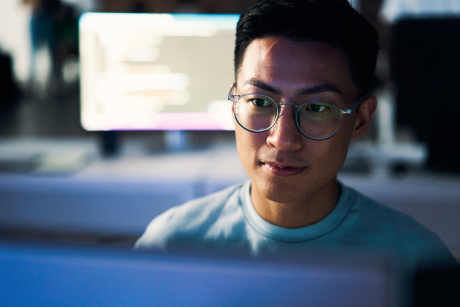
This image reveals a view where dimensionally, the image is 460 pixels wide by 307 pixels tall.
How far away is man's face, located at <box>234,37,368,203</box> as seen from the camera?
589mm

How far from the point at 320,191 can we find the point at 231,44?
3.51ft

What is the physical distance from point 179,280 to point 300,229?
1.27 feet

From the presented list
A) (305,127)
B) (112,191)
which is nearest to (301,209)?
(305,127)

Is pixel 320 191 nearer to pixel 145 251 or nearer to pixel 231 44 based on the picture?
pixel 145 251

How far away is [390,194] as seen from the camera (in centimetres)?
123

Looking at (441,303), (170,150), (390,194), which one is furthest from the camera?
(170,150)

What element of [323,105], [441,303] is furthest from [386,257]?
[323,105]

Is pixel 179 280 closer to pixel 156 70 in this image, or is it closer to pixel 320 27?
pixel 320 27

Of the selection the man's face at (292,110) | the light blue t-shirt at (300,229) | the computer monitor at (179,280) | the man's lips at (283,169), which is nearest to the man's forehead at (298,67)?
the man's face at (292,110)

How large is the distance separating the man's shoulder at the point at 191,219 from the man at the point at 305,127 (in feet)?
0.06

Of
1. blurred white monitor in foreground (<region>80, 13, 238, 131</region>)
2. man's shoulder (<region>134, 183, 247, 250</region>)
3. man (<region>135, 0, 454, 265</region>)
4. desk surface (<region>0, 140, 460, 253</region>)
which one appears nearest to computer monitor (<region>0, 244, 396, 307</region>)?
man (<region>135, 0, 454, 265</region>)

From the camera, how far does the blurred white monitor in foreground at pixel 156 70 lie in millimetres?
1570

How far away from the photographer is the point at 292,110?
59 cm

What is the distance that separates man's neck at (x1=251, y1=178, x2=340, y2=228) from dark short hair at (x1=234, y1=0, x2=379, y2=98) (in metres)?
0.19
